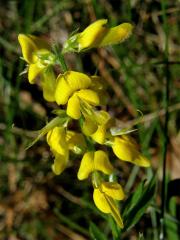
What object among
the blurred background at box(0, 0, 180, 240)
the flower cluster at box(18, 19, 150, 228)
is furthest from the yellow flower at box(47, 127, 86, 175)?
the blurred background at box(0, 0, 180, 240)

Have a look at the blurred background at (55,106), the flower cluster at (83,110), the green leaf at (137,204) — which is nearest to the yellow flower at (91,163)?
the flower cluster at (83,110)

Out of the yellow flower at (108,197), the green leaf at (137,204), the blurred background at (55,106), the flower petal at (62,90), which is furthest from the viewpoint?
the blurred background at (55,106)

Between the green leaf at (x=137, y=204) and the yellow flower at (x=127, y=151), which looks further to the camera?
the green leaf at (x=137, y=204)

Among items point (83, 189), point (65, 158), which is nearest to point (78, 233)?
point (83, 189)

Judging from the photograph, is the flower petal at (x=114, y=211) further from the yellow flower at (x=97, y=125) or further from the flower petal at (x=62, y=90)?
the flower petal at (x=62, y=90)

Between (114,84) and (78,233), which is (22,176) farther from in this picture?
(114,84)

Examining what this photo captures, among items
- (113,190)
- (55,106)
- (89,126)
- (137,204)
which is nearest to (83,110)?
(89,126)

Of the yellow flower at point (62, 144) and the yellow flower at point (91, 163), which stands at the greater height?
the yellow flower at point (62, 144)

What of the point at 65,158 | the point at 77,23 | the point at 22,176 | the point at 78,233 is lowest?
the point at 78,233

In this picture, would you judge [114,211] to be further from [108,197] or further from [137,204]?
[137,204]
